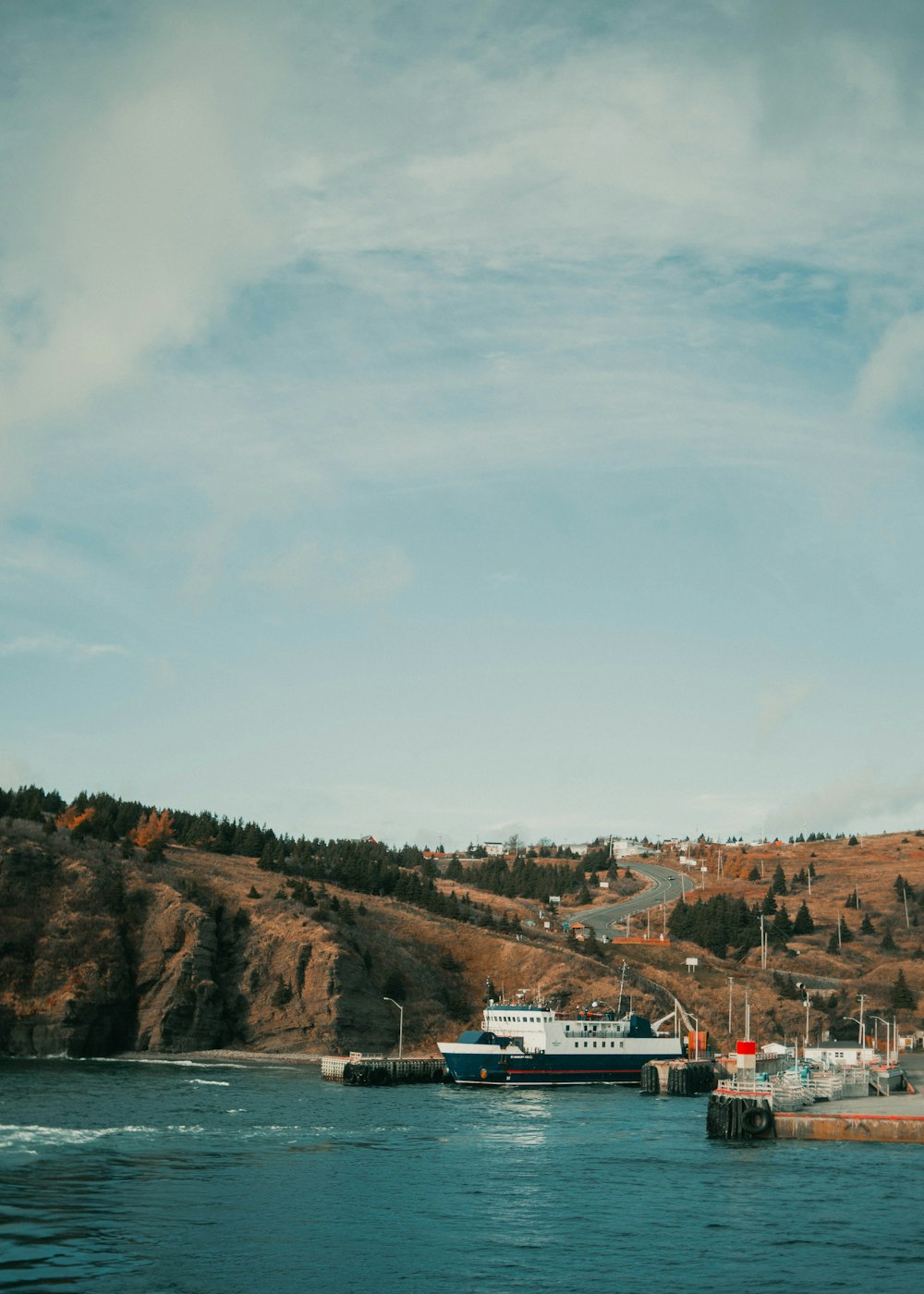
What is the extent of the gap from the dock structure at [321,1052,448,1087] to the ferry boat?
4027mm

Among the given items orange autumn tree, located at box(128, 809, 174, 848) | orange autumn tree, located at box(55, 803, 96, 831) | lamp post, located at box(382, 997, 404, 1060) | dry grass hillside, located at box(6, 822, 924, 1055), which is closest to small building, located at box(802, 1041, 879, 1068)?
dry grass hillside, located at box(6, 822, 924, 1055)

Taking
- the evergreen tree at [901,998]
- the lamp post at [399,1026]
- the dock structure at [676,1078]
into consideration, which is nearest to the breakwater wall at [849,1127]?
the dock structure at [676,1078]

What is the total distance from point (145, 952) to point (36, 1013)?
15010 mm

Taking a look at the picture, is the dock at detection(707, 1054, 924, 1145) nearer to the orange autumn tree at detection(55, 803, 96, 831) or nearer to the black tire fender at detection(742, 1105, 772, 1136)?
the black tire fender at detection(742, 1105, 772, 1136)

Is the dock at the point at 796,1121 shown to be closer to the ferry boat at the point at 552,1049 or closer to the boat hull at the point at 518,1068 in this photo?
the boat hull at the point at 518,1068

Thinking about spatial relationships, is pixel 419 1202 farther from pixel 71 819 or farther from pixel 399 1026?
pixel 71 819

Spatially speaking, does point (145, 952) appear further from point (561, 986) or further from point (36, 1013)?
point (561, 986)

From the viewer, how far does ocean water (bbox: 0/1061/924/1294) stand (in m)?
48.1

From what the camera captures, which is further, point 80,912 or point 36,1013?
point 80,912

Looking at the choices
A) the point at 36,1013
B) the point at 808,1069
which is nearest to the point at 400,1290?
the point at 808,1069

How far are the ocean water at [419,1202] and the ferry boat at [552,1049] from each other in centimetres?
2830

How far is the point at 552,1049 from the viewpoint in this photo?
5246 inches

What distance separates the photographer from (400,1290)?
151ft

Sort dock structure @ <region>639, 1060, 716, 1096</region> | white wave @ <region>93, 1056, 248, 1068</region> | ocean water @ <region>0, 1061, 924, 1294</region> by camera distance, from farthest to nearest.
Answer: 1. white wave @ <region>93, 1056, 248, 1068</region>
2. dock structure @ <region>639, 1060, 716, 1096</region>
3. ocean water @ <region>0, 1061, 924, 1294</region>
